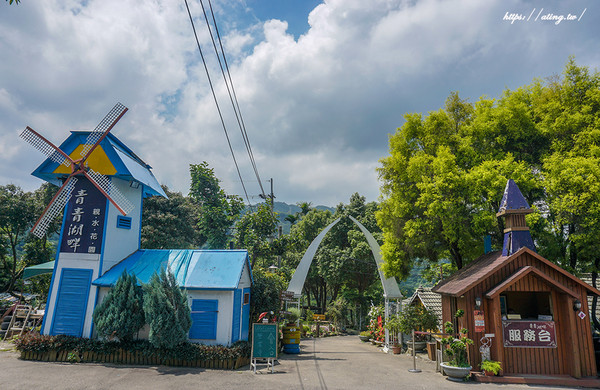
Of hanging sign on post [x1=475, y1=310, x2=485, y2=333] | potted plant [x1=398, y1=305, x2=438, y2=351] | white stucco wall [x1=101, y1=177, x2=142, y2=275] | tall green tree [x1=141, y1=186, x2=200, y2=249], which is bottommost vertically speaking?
potted plant [x1=398, y1=305, x2=438, y2=351]

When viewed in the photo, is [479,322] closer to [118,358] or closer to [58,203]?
[118,358]

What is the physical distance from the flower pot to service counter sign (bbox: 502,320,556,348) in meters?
1.46

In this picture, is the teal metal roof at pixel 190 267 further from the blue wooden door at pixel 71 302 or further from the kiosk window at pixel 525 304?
the kiosk window at pixel 525 304

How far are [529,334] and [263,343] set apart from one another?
811 cm

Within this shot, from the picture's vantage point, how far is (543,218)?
12.9m

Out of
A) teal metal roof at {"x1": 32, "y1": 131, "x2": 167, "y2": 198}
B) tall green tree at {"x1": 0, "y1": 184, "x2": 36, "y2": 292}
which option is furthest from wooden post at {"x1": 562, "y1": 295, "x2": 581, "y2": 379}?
tall green tree at {"x1": 0, "y1": 184, "x2": 36, "y2": 292}

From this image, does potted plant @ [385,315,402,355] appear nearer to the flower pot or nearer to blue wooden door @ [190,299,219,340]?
the flower pot

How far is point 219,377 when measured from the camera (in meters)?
10.3

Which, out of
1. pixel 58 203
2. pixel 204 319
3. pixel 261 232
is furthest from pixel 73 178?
pixel 261 232

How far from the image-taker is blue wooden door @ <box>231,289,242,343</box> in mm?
12365

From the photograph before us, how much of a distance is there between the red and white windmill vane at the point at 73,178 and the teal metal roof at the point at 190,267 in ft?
6.88

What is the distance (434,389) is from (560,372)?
4126mm

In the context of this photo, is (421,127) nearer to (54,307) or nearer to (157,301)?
(157,301)

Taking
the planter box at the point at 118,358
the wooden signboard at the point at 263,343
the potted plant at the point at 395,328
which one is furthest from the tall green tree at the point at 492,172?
the planter box at the point at 118,358
